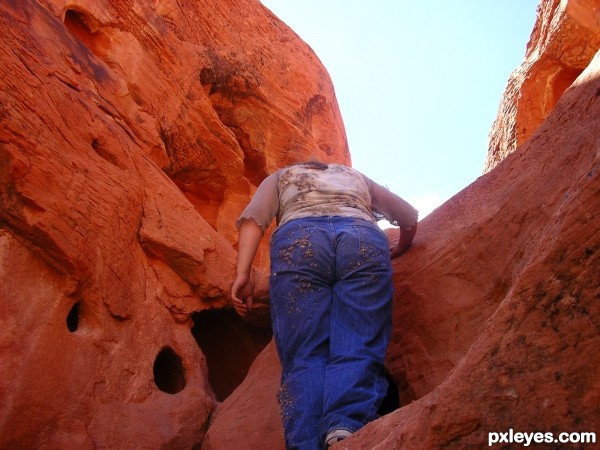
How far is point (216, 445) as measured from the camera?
4.12 meters

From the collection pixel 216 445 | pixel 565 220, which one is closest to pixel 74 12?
pixel 216 445

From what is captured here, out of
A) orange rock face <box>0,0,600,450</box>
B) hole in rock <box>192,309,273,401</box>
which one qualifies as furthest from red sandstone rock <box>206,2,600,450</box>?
hole in rock <box>192,309,273,401</box>

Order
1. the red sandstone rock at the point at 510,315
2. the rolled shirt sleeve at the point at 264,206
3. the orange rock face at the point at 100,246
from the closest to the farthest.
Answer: the red sandstone rock at the point at 510,315
the orange rock face at the point at 100,246
the rolled shirt sleeve at the point at 264,206

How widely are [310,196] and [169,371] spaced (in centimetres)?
202

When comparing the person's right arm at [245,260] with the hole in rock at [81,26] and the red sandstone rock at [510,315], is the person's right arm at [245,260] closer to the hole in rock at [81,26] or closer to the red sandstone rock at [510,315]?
the red sandstone rock at [510,315]

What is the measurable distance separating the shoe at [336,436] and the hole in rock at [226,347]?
11.4ft

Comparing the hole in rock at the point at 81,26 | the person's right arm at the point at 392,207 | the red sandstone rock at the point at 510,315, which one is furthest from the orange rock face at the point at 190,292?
the hole in rock at the point at 81,26

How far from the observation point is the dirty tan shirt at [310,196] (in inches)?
159

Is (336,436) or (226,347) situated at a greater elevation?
(336,436)

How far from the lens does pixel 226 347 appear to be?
Answer: 20.8ft

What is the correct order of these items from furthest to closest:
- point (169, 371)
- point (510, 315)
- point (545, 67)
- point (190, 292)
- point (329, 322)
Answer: point (545, 67)
point (190, 292)
point (169, 371)
point (329, 322)
point (510, 315)

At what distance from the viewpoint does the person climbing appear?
2980 millimetres

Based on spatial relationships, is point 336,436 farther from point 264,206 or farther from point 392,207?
point 392,207

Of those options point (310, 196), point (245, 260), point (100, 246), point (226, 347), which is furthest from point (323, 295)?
point (226, 347)
